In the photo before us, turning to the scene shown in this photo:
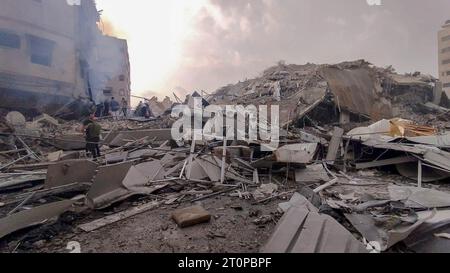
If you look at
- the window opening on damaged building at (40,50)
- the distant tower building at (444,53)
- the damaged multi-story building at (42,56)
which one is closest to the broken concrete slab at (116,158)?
the damaged multi-story building at (42,56)

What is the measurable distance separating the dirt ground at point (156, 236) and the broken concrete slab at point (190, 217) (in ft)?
0.23

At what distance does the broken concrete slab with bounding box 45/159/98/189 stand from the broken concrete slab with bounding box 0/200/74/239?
3.14 ft

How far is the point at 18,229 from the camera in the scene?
13.4 ft

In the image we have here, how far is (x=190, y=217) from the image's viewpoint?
14.2 ft

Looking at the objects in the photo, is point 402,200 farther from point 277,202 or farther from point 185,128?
point 185,128

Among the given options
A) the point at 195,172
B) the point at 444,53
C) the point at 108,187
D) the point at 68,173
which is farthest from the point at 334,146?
the point at 444,53

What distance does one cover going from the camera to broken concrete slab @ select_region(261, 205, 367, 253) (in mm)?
3230

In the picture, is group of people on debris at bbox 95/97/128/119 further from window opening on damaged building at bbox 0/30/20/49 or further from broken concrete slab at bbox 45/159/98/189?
broken concrete slab at bbox 45/159/98/189

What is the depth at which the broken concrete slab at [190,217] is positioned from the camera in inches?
168

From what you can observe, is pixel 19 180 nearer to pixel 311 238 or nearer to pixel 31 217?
pixel 31 217

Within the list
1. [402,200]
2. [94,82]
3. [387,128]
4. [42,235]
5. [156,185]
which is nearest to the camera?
[42,235]

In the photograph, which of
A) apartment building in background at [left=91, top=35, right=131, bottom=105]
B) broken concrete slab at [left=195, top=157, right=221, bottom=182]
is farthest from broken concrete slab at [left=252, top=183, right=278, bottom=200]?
apartment building in background at [left=91, top=35, right=131, bottom=105]
